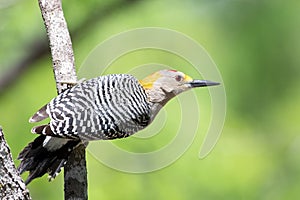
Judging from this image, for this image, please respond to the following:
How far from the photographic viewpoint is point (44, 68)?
7.07 meters

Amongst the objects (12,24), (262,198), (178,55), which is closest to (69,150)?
(12,24)

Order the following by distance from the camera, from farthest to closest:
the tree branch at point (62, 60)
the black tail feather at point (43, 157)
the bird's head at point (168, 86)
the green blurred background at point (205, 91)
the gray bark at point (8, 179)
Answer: the green blurred background at point (205, 91), the bird's head at point (168, 86), the black tail feather at point (43, 157), the tree branch at point (62, 60), the gray bark at point (8, 179)

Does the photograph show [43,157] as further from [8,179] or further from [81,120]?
[8,179]

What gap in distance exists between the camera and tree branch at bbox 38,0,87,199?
4250 millimetres

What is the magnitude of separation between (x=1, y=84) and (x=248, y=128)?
328cm

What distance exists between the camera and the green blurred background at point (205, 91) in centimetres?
650

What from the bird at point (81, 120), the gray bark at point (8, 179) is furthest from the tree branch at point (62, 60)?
the gray bark at point (8, 179)

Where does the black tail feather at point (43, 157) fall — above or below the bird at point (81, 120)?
below

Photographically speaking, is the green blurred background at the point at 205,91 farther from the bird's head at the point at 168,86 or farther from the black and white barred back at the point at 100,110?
the black and white barred back at the point at 100,110

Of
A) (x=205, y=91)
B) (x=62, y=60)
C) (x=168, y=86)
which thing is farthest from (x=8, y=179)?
(x=205, y=91)

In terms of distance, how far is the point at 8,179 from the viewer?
3205 mm

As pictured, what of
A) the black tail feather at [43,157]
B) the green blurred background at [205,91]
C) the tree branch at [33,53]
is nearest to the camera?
the black tail feather at [43,157]

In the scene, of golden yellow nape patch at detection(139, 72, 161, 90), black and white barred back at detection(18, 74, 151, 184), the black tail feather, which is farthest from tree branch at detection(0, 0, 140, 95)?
the black tail feather

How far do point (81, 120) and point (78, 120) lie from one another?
0.02 metres
